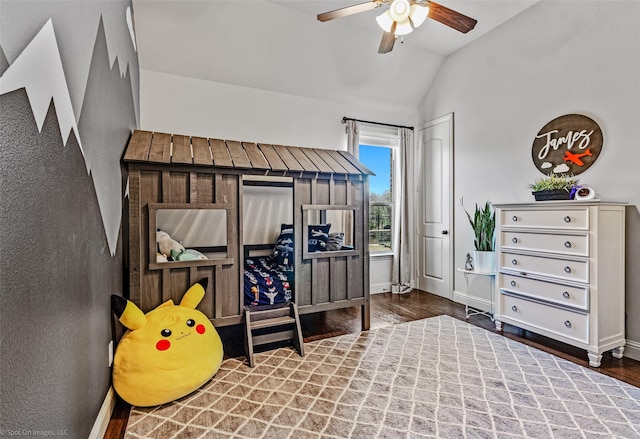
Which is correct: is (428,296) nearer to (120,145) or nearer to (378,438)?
(378,438)

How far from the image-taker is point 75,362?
4.22 ft

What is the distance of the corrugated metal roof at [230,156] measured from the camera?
7.86 feet

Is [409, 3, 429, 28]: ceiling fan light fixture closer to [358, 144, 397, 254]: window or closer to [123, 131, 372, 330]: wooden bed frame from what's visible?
[123, 131, 372, 330]: wooden bed frame

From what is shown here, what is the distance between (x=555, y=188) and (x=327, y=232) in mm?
2232

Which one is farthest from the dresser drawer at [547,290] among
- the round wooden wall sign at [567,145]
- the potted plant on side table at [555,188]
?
the round wooden wall sign at [567,145]

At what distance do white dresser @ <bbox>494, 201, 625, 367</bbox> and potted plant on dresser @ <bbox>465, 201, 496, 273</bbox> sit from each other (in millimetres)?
407

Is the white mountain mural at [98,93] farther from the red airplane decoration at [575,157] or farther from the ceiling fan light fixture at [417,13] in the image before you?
the red airplane decoration at [575,157]

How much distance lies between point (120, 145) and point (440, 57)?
398 centimetres

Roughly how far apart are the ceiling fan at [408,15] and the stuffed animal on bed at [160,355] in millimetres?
2397

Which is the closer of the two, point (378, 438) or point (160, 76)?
point (378, 438)

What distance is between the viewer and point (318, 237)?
11.7 ft

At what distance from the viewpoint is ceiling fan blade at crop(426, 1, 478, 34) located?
217cm

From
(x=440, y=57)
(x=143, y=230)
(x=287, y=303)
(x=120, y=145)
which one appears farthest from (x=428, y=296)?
(x=120, y=145)

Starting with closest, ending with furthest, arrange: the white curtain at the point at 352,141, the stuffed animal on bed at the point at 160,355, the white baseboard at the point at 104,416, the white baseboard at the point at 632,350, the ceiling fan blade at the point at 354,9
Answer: the white baseboard at the point at 104,416 → the stuffed animal on bed at the point at 160,355 → the ceiling fan blade at the point at 354,9 → the white baseboard at the point at 632,350 → the white curtain at the point at 352,141
